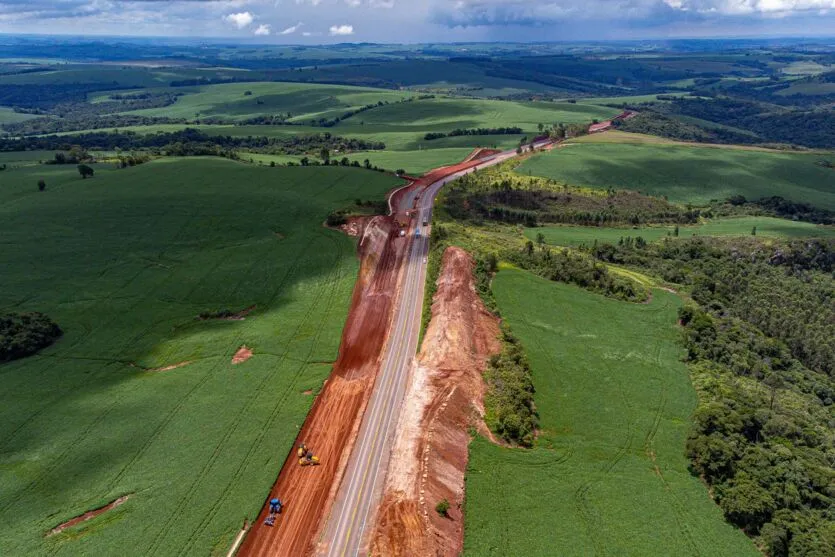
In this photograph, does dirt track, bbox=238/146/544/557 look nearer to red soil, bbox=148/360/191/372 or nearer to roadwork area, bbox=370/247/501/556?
roadwork area, bbox=370/247/501/556

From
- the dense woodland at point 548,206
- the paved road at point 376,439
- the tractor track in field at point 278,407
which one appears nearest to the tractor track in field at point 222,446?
the tractor track in field at point 278,407

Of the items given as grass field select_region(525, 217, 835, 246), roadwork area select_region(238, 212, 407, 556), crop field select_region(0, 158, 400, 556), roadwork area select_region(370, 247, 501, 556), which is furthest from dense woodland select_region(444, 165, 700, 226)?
roadwork area select_region(370, 247, 501, 556)

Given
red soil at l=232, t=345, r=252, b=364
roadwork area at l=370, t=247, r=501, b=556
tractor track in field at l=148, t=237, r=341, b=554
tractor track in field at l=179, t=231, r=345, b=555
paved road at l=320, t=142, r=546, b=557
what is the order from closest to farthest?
tractor track in field at l=148, t=237, r=341, b=554
roadwork area at l=370, t=247, r=501, b=556
tractor track in field at l=179, t=231, r=345, b=555
paved road at l=320, t=142, r=546, b=557
red soil at l=232, t=345, r=252, b=364

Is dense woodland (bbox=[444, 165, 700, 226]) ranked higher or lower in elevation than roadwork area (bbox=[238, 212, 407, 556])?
higher

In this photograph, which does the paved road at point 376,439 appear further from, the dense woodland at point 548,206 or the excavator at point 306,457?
the dense woodland at point 548,206

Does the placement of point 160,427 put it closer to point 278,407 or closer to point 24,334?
point 278,407

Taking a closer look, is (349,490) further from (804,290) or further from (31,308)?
(804,290)

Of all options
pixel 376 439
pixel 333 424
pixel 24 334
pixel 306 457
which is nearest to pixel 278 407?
pixel 333 424

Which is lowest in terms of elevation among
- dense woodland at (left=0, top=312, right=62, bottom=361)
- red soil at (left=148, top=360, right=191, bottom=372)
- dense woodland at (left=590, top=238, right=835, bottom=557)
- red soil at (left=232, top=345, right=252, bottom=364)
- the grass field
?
dense woodland at (left=590, top=238, right=835, bottom=557)
